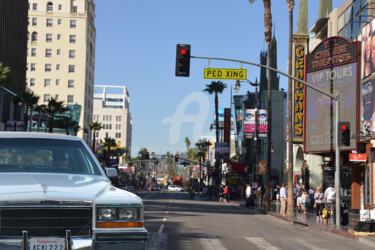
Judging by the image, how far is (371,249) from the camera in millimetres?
17953

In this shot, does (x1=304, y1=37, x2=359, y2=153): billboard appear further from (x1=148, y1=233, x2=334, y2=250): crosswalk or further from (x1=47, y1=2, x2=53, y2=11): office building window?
(x1=47, y1=2, x2=53, y2=11): office building window

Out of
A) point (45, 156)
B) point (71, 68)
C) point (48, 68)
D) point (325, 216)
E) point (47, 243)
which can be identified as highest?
point (71, 68)

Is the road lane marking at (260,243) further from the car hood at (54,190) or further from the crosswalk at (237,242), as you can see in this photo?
the car hood at (54,190)

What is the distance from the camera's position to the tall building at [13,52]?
69.6m

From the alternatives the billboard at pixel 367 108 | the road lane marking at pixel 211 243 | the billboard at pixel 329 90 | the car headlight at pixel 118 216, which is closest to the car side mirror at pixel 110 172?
the car headlight at pixel 118 216

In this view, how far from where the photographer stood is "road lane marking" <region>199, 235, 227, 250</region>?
50.9 ft

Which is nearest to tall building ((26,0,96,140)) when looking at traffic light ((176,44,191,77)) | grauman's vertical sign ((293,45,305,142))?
grauman's vertical sign ((293,45,305,142))

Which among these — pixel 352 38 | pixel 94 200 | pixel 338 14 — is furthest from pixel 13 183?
pixel 338 14

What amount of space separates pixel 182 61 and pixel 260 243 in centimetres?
887

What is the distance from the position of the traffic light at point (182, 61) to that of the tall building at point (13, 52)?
45.8 metres

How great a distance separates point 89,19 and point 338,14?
3442 inches

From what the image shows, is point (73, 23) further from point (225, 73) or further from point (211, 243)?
point (211, 243)

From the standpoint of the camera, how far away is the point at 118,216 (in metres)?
6.54

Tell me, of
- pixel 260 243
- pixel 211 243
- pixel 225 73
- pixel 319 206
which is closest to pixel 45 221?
pixel 211 243
